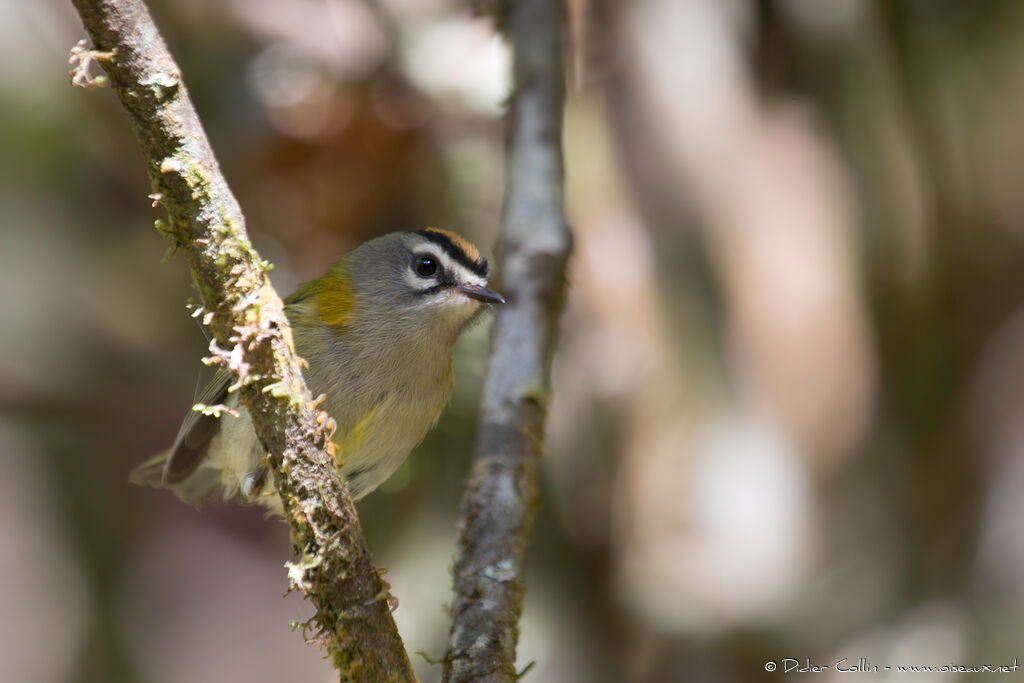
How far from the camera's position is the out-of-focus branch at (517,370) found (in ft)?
6.70

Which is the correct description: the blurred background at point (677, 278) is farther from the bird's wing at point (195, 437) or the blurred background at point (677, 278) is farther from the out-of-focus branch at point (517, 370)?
the bird's wing at point (195, 437)

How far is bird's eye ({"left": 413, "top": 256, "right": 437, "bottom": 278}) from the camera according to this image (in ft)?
9.07

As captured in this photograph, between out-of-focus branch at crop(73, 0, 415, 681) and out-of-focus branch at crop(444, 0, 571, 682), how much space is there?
1.10 ft

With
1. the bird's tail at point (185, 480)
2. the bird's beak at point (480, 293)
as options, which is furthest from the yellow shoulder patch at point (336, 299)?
the bird's tail at point (185, 480)

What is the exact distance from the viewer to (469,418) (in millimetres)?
4164

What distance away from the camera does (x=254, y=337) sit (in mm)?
1610

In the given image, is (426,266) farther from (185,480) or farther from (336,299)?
(185,480)

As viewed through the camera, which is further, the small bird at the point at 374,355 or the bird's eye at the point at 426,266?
the bird's eye at the point at 426,266

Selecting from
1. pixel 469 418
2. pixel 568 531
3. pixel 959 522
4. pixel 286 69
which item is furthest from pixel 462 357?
pixel 959 522

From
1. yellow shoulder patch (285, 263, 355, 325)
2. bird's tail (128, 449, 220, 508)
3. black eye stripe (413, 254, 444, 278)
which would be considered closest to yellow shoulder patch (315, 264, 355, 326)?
yellow shoulder patch (285, 263, 355, 325)

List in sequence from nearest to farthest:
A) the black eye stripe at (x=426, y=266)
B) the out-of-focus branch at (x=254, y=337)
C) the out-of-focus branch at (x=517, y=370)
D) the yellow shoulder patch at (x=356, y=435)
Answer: the out-of-focus branch at (x=254, y=337) < the out-of-focus branch at (x=517, y=370) < the yellow shoulder patch at (x=356, y=435) < the black eye stripe at (x=426, y=266)

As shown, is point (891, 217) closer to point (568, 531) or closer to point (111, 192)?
point (568, 531)

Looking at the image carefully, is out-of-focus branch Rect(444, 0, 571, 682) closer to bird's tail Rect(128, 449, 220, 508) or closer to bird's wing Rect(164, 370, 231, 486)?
bird's wing Rect(164, 370, 231, 486)

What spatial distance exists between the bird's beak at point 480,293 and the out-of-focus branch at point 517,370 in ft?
0.59
